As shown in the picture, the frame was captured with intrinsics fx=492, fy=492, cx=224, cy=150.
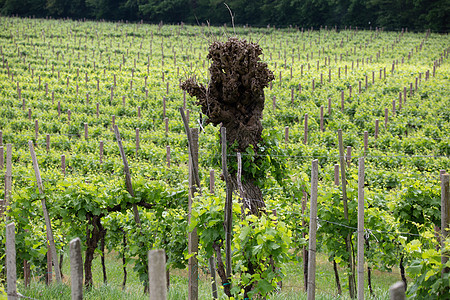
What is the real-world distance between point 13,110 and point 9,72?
1000 cm

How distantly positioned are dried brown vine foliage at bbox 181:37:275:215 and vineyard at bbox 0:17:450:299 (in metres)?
0.19

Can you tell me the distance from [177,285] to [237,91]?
315 cm

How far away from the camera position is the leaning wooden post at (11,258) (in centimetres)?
386

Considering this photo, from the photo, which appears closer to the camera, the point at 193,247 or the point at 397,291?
the point at 397,291

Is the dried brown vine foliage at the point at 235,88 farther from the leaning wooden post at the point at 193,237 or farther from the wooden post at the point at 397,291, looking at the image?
the wooden post at the point at 397,291

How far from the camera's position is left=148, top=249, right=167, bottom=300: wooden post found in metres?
2.80

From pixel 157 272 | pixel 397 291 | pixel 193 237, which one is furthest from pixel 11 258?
pixel 397 291

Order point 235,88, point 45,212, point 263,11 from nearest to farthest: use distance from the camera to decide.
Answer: point 235,88
point 45,212
point 263,11

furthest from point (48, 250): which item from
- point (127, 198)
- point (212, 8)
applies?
point (212, 8)

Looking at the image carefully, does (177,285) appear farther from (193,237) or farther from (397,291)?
(397,291)

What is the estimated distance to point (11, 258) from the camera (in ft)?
13.0

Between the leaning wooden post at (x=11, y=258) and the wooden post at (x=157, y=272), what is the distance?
1.53m

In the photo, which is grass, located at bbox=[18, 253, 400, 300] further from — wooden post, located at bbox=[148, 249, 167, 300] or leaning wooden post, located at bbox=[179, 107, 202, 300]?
wooden post, located at bbox=[148, 249, 167, 300]

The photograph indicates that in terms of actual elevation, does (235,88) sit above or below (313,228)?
above
